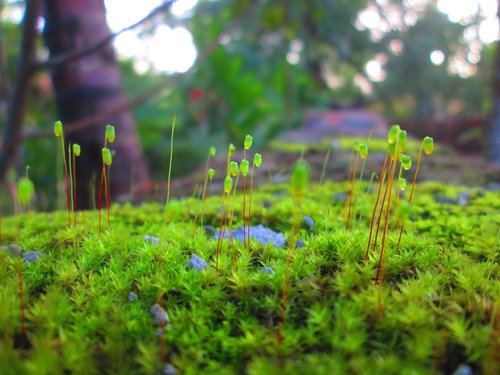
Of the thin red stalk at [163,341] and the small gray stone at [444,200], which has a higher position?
the small gray stone at [444,200]

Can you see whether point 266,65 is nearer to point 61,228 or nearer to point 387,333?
point 61,228

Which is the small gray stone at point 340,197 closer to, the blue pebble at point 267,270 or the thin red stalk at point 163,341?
the blue pebble at point 267,270

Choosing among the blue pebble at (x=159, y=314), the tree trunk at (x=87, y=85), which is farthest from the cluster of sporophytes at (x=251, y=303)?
the tree trunk at (x=87, y=85)

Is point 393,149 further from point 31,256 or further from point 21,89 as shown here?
point 21,89

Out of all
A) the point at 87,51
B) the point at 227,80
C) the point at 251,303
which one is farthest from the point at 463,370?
the point at 227,80

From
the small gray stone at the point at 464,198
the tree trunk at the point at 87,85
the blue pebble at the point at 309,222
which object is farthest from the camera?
the tree trunk at the point at 87,85

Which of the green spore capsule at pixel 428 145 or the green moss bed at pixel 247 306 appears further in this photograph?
the green spore capsule at pixel 428 145
